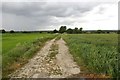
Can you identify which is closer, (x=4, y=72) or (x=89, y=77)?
(x=89, y=77)

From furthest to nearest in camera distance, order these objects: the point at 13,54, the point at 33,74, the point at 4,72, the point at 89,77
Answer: the point at 13,54 → the point at 4,72 → the point at 33,74 → the point at 89,77

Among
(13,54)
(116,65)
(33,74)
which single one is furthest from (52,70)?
(13,54)

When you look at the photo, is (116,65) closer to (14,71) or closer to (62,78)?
(62,78)

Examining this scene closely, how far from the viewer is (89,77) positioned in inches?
445

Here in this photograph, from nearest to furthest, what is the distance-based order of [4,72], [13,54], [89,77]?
[89,77], [4,72], [13,54]

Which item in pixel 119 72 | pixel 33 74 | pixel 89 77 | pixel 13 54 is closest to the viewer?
pixel 119 72

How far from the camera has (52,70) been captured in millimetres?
13891

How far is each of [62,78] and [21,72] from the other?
289 cm

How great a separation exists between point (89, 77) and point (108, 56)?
3.50 meters

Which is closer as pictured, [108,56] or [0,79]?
[0,79]

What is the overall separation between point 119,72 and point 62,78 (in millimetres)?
2513

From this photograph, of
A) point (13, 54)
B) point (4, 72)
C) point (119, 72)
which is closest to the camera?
point (119, 72)

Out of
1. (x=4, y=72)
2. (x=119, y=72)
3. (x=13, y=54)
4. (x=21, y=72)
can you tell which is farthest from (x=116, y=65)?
(x=13, y=54)

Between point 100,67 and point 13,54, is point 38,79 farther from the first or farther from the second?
point 13,54
